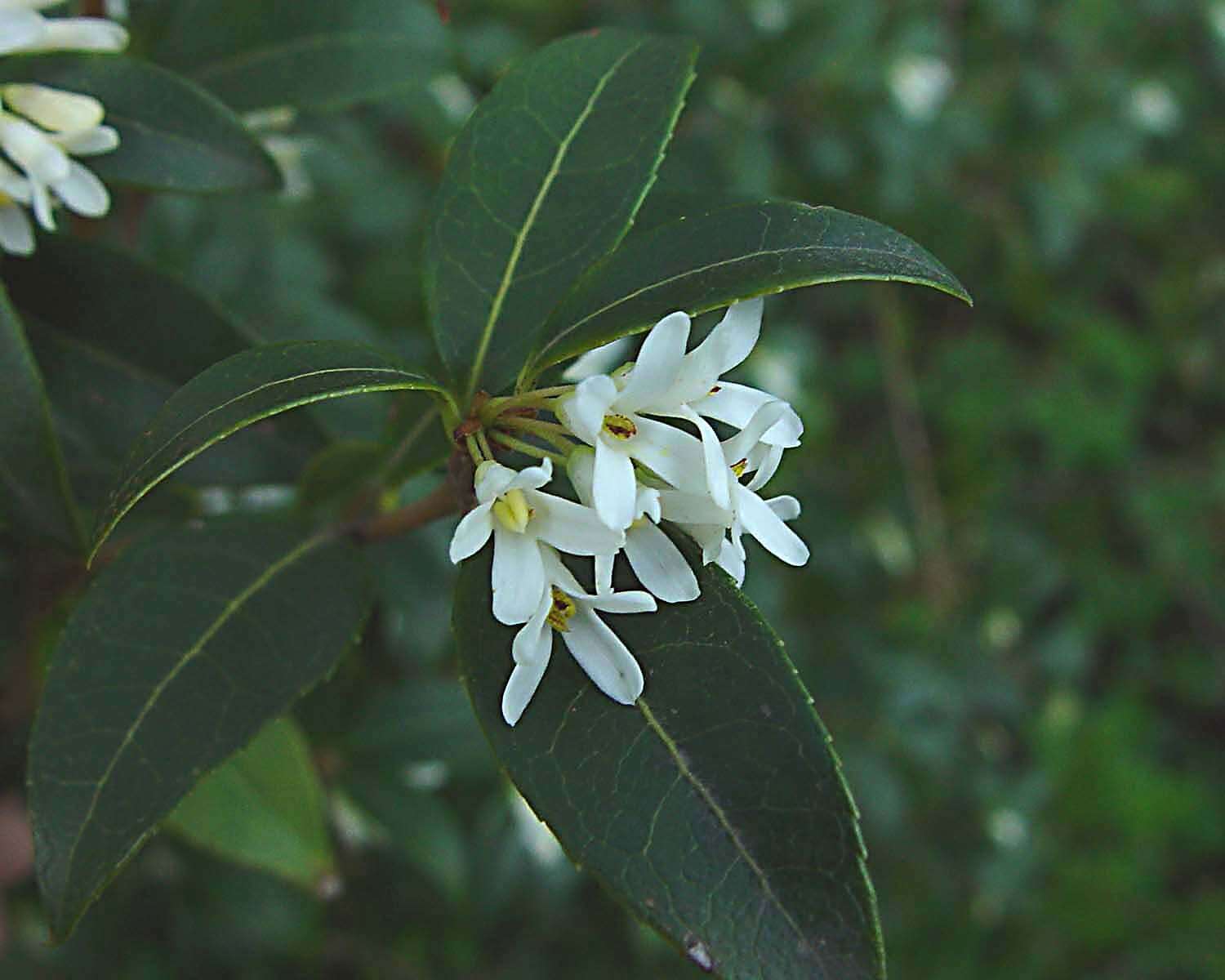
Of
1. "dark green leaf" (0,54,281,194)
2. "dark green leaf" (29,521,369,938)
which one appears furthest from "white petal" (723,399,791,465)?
"dark green leaf" (0,54,281,194)

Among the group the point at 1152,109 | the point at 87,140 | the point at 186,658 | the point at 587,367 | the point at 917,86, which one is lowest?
the point at 1152,109

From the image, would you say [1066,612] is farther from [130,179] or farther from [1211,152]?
[130,179]

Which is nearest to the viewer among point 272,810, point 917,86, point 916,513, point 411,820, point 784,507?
point 784,507

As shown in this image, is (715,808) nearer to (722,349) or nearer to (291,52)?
(722,349)

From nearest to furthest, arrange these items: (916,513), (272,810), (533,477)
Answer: (533,477) < (272,810) < (916,513)

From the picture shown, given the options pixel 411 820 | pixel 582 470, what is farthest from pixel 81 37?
pixel 411 820

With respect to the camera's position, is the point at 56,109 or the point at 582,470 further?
the point at 56,109

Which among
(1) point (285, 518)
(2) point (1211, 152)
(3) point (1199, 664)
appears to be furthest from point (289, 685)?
(2) point (1211, 152)
